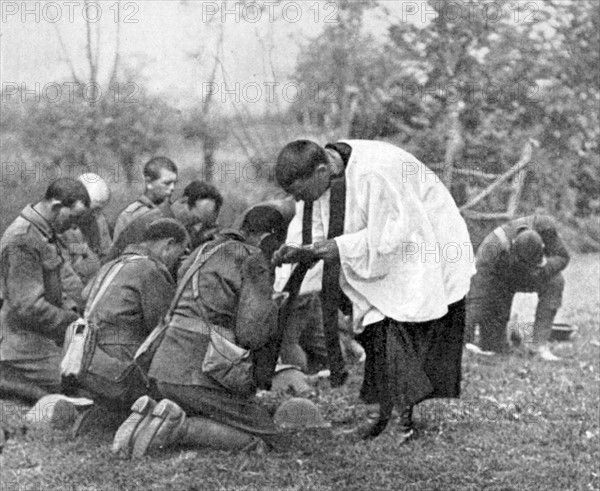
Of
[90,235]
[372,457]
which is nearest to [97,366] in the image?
[90,235]

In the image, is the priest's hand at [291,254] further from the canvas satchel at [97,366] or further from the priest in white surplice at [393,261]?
the canvas satchel at [97,366]

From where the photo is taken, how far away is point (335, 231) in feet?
17.2

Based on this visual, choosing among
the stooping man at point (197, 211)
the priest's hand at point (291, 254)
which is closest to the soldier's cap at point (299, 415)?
the priest's hand at point (291, 254)

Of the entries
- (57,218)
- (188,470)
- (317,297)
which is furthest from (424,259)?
(57,218)

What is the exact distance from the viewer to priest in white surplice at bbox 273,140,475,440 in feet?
17.0

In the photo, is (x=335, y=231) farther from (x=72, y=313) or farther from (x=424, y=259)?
(x=72, y=313)

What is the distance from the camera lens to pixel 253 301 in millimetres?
4879

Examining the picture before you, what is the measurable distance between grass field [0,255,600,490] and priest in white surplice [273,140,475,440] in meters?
0.28

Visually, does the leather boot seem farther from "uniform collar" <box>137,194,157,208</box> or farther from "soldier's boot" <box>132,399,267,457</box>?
"uniform collar" <box>137,194,157,208</box>

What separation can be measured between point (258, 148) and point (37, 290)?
170 cm

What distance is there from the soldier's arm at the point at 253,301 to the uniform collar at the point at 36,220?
115 centimetres

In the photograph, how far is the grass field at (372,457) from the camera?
15.5ft

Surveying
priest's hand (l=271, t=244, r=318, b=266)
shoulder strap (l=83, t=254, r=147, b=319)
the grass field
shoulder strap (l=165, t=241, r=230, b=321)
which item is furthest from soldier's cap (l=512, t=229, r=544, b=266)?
shoulder strap (l=83, t=254, r=147, b=319)

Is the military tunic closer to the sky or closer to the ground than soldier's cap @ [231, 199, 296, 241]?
closer to the ground
